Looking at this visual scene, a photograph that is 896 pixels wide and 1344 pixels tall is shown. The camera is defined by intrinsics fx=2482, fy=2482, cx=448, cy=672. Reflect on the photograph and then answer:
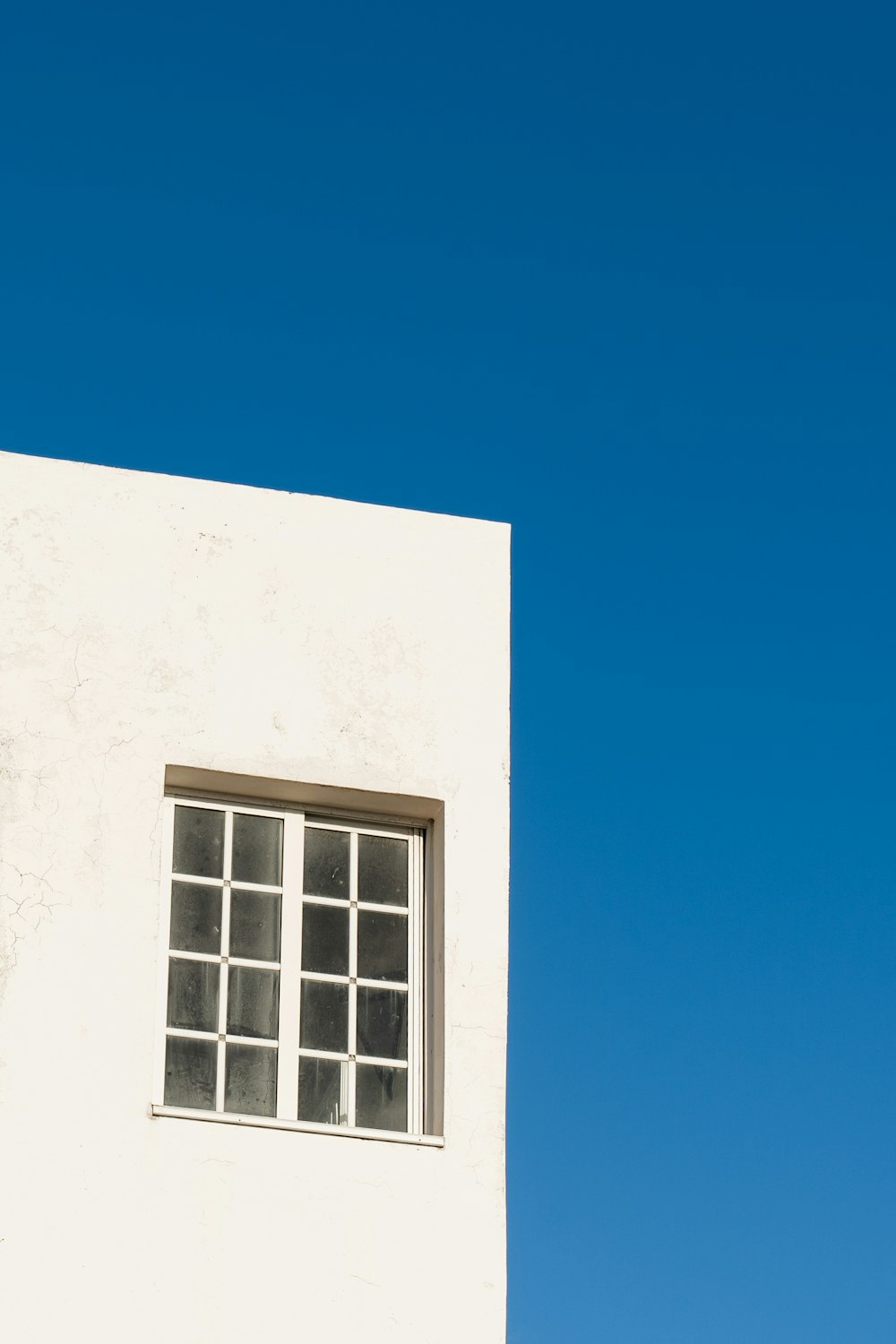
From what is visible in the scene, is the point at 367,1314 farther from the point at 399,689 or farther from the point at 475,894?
the point at 399,689

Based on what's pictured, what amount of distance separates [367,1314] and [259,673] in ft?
10.3

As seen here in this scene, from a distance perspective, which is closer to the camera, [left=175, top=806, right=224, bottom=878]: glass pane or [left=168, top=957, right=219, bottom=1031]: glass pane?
[left=168, top=957, right=219, bottom=1031]: glass pane

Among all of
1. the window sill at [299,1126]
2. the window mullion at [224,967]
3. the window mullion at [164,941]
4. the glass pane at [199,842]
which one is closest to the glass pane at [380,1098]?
the window sill at [299,1126]

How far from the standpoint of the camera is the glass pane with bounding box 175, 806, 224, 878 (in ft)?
39.0

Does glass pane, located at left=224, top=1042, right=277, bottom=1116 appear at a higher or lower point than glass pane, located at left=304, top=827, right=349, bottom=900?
lower

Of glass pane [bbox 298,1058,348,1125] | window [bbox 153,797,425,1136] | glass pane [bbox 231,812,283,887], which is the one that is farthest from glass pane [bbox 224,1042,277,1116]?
glass pane [bbox 231,812,283,887]

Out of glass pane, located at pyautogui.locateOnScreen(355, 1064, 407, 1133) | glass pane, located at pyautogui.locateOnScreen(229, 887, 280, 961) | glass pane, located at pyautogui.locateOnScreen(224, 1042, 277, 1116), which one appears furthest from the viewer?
glass pane, located at pyautogui.locateOnScreen(229, 887, 280, 961)

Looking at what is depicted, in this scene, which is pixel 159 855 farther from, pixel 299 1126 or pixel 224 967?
pixel 299 1126

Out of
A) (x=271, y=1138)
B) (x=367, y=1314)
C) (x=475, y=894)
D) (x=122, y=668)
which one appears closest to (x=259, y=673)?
(x=122, y=668)

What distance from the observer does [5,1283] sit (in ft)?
34.6

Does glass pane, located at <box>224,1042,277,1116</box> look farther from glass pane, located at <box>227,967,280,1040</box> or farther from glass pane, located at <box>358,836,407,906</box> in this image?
glass pane, located at <box>358,836,407,906</box>

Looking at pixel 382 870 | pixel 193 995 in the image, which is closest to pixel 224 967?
pixel 193 995

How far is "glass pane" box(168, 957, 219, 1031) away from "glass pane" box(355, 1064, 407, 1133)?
76 cm

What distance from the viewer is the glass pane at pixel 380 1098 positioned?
11.7 metres
